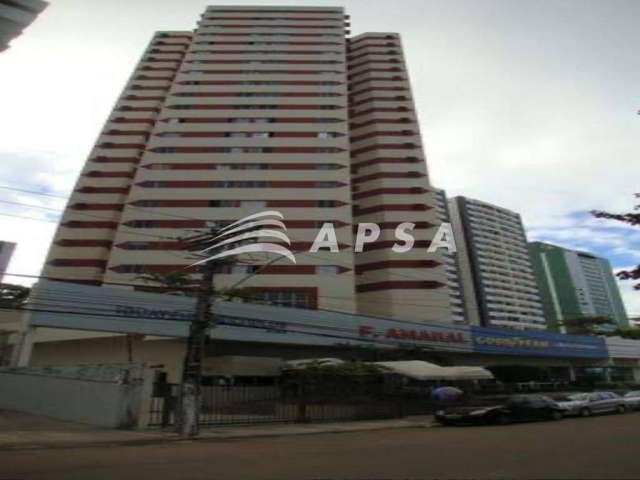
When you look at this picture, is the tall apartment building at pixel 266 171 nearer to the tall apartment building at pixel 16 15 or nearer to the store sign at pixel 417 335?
the store sign at pixel 417 335

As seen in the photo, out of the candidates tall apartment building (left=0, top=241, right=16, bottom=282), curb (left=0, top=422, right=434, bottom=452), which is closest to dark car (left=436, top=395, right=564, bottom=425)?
curb (left=0, top=422, right=434, bottom=452)

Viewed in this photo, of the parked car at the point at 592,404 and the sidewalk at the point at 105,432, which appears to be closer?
the sidewalk at the point at 105,432

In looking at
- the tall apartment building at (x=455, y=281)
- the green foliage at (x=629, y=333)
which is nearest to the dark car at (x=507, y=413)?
the green foliage at (x=629, y=333)

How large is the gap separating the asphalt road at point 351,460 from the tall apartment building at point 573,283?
13122 centimetres

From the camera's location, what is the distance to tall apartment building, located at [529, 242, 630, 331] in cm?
12706

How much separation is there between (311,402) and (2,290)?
29.2 m

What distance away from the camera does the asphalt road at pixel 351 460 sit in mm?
6566

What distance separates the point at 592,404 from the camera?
21.1 m

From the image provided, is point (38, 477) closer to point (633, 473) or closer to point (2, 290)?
point (633, 473)

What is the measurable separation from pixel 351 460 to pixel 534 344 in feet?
127

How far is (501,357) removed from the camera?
3953 centimetres

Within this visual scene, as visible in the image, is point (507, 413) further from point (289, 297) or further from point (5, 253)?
point (289, 297)

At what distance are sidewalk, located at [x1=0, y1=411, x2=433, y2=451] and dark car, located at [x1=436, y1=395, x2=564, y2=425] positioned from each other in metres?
Answer: 1.27

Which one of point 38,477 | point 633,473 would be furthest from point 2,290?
point 633,473
